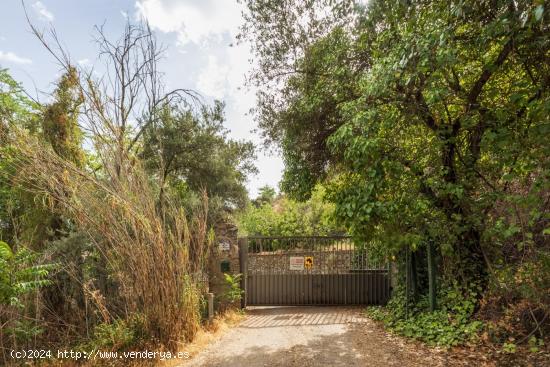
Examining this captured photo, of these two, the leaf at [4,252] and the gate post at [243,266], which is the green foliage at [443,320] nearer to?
the gate post at [243,266]

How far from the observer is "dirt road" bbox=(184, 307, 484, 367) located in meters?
3.92

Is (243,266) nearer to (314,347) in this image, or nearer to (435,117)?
(314,347)

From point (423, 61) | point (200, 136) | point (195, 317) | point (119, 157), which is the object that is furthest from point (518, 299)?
point (200, 136)

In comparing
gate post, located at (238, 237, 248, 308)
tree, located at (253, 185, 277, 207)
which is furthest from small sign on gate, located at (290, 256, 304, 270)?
tree, located at (253, 185, 277, 207)

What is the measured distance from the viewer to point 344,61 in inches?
206

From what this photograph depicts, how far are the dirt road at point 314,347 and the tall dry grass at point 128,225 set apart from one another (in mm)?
753

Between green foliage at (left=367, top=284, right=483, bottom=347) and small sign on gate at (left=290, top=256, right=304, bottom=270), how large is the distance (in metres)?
2.11

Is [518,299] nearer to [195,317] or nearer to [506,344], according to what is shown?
[506,344]

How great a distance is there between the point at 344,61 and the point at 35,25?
14.6ft

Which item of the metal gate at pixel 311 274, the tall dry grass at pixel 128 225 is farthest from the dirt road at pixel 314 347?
the metal gate at pixel 311 274

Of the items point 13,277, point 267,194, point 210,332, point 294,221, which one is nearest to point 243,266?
point 210,332

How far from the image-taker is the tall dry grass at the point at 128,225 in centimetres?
387

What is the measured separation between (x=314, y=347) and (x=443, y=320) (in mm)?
1956

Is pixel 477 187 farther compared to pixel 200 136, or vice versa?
pixel 200 136
